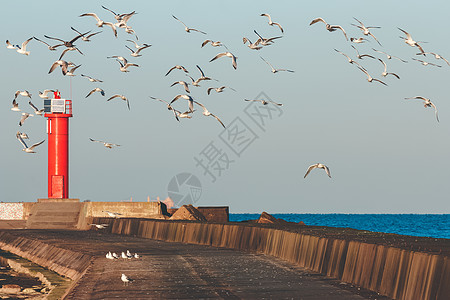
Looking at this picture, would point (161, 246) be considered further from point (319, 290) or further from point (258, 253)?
point (319, 290)

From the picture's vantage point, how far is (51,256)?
31812 mm

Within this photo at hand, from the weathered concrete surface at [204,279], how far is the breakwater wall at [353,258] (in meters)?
0.40

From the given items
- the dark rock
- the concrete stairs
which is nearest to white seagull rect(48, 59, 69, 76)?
the dark rock

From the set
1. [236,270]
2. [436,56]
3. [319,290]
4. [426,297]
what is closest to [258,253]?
[236,270]

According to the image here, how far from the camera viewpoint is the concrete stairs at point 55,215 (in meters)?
55.9

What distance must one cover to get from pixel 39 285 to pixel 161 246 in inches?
229

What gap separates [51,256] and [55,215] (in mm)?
25470

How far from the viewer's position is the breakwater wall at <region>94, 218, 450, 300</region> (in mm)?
13305

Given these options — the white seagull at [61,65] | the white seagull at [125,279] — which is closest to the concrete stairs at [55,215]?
the white seagull at [61,65]

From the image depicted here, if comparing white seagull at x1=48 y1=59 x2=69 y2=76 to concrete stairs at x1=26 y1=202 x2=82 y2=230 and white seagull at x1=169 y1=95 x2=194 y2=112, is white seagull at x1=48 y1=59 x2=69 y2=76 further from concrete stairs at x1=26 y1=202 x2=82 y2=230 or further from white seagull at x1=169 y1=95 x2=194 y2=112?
concrete stairs at x1=26 y1=202 x2=82 y2=230

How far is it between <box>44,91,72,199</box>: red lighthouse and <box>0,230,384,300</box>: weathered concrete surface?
41.1 m

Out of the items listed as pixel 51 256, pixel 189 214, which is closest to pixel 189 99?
pixel 51 256

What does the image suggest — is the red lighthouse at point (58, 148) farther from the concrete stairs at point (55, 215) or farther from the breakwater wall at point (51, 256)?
the breakwater wall at point (51, 256)

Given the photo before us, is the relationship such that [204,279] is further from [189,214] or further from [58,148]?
[58,148]
